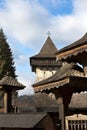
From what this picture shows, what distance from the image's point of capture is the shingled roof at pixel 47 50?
58.9 metres

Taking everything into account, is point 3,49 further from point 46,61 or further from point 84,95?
point 84,95

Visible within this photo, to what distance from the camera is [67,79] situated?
1274cm

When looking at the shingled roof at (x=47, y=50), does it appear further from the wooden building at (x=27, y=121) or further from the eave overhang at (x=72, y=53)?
the eave overhang at (x=72, y=53)

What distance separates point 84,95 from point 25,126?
95.7ft

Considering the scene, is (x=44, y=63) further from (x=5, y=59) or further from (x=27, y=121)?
(x=27, y=121)

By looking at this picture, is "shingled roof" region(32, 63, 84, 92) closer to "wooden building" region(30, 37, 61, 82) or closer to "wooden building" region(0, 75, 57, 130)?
"wooden building" region(0, 75, 57, 130)

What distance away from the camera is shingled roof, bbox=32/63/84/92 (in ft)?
42.8

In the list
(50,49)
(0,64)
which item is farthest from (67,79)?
(50,49)

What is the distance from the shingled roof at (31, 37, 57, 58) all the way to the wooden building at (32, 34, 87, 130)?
44.3 m

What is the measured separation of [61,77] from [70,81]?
20.7 inches

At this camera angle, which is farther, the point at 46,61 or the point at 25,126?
the point at 46,61

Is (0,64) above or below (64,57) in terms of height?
above

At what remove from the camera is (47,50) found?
60188 mm

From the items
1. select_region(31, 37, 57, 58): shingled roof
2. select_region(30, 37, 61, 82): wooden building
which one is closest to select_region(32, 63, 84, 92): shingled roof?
select_region(30, 37, 61, 82): wooden building
